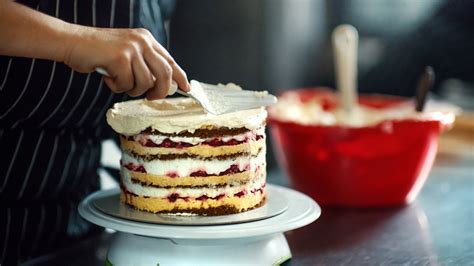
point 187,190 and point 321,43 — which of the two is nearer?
point 187,190

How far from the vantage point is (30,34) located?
0.97 meters

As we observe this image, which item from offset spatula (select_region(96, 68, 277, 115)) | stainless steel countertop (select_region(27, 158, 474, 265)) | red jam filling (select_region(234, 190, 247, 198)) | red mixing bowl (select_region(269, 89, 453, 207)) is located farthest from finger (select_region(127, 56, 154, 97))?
red mixing bowl (select_region(269, 89, 453, 207))

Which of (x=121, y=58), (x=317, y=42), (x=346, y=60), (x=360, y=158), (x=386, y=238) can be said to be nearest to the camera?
(x=121, y=58)

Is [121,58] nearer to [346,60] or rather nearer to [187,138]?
[187,138]

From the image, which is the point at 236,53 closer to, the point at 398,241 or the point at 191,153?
the point at 398,241

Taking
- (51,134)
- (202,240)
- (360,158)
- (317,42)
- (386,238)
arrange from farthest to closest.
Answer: (317,42) < (360,158) < (386,238) < (51,134) < (202,240)

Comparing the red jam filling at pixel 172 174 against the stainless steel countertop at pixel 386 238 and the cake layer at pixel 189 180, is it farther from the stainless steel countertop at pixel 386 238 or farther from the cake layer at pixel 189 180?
the stainless steel countertop at pixel 386 238

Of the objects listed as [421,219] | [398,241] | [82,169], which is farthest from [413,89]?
[82,169]

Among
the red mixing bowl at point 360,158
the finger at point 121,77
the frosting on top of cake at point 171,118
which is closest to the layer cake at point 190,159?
the frosting on top of cake at point 171,118

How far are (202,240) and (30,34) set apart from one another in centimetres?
34

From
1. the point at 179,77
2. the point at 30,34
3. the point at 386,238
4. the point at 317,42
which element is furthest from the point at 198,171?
the point at 317,42

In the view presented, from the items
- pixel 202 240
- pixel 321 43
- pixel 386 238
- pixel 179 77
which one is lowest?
pixel 386 238

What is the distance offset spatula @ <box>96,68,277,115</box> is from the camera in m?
1.11

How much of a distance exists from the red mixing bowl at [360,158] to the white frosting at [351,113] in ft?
0.10
